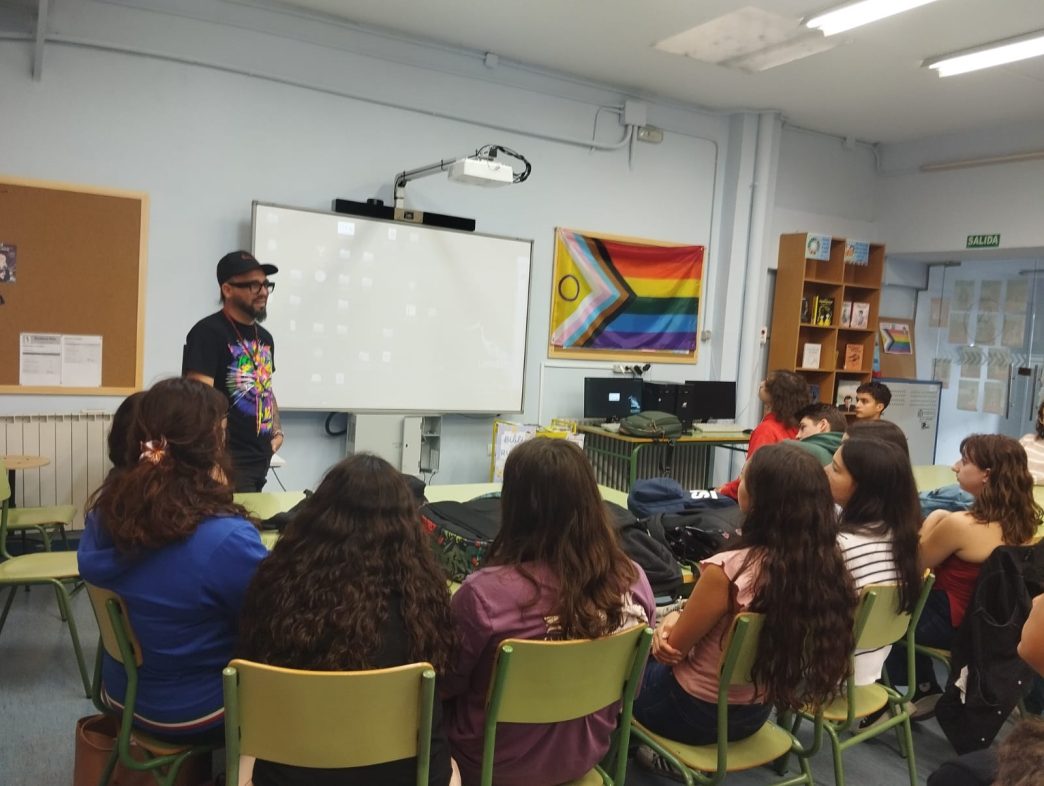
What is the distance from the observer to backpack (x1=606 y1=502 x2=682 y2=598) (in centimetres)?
221

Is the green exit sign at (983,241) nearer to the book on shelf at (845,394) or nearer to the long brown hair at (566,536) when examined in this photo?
the book on shelf at (845,394)

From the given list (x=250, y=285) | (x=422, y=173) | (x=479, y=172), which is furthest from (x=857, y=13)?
(x=250, y=285)

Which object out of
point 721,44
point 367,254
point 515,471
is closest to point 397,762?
point 515,471

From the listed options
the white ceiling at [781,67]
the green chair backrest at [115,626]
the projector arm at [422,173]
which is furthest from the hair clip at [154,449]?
the white ceiling at [781,67]

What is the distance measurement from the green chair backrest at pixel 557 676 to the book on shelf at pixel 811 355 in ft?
17.3

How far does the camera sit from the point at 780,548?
5.89ft

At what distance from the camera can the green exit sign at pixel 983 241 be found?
6.25 meters

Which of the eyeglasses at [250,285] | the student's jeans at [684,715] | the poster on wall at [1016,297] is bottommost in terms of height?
the student's jeans at [684,715]

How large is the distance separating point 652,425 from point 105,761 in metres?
3.99

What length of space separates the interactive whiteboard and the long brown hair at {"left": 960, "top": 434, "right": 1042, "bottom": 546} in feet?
10.7

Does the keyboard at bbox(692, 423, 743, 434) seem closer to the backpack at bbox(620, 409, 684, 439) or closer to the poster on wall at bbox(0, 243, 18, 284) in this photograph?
the backpack at bbox(620, 409, 684, 439)

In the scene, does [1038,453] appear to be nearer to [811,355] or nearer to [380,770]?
[811,355]

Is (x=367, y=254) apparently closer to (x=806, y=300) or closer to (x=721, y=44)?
(x=721, y=44)

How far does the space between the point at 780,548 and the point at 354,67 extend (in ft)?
13.4
